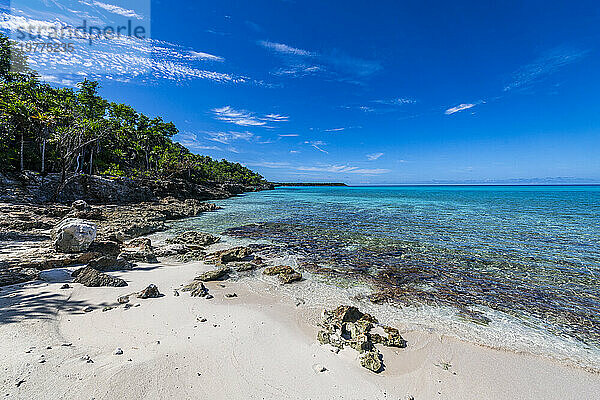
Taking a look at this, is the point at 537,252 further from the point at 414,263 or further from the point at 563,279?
the point at 414,263

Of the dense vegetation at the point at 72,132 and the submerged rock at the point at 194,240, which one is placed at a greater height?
the dense vegetation at the point at 72,132

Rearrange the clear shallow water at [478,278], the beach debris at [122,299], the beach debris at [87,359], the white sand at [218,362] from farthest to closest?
the beach debris at [122,299] → the clear shallow water at [478,278] → the beach debris at [87,359] → the white sand at [218,362]

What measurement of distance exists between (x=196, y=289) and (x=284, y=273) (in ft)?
11.4

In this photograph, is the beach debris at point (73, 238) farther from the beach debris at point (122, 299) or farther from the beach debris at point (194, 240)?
the beach debris at point (122, 299)

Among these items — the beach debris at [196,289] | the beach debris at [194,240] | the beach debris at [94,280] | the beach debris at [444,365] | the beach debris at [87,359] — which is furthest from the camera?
the beach debris at [194,240]

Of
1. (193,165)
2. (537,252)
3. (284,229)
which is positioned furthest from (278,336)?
(193,165)

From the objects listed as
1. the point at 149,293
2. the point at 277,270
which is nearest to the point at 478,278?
the point at 277,270

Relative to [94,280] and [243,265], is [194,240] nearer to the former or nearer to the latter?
[243,265]

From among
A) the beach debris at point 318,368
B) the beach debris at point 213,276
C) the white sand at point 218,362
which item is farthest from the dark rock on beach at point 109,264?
the beach debris at point 318,368

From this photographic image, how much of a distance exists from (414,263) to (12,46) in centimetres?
6148

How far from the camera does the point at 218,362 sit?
4.34 metres

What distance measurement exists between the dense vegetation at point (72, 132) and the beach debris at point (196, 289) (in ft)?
79.3

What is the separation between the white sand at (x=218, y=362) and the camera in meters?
3.64

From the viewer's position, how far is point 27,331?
15.4ft
